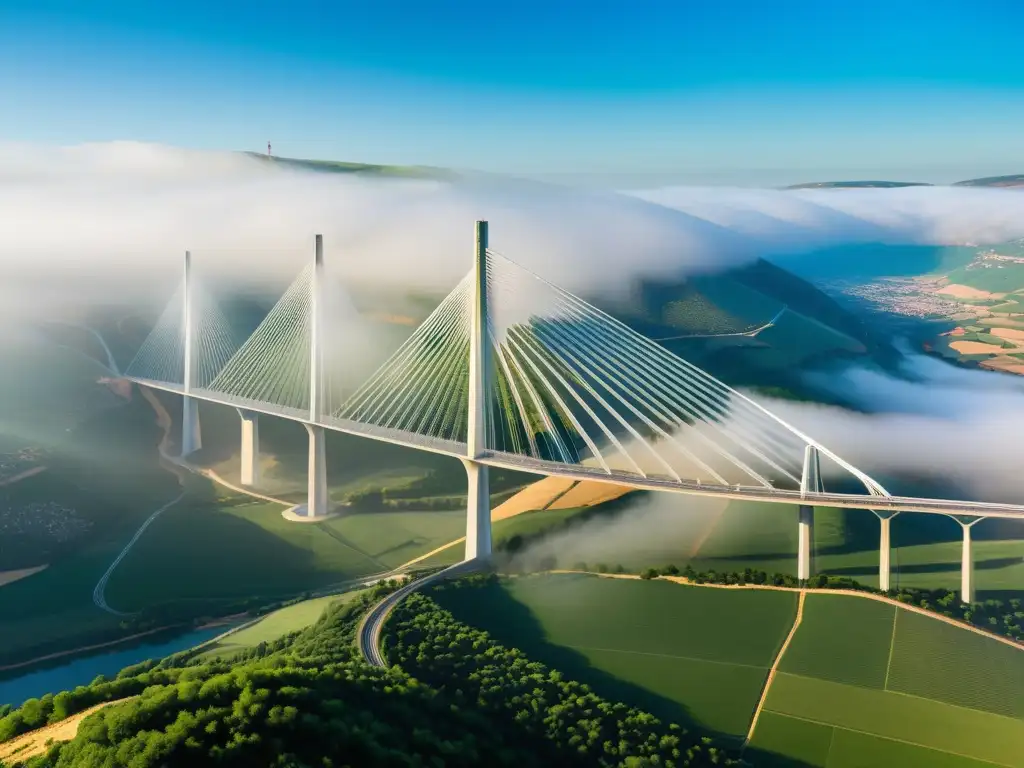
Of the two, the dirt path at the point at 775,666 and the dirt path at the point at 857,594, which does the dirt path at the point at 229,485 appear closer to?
the dirt path at the point at 857,594

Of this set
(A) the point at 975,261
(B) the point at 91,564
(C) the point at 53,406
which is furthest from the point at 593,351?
(A) the point at 975,261

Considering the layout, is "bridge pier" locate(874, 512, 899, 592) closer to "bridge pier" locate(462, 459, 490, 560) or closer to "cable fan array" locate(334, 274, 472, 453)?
"bridge pier" locate(462, 459, 490, 560)

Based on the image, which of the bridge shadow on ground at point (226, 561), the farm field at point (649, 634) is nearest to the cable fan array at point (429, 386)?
the bridge shadow on ground at point (226, 561)

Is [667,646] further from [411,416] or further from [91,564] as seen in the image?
[91,564]

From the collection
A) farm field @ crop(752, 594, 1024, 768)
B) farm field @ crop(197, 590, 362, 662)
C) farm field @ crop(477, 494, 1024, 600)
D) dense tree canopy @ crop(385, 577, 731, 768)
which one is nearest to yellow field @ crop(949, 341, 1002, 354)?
farm field @ crop(477, 494, 1024, 600)

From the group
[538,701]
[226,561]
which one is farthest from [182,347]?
[538,701]

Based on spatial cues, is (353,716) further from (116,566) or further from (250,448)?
(250,448)
